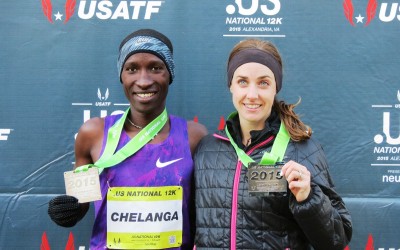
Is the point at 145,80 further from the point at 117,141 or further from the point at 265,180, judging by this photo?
the point at 265,180

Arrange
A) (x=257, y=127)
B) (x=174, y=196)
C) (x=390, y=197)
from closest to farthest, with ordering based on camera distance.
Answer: (x=257, y=127) → (x=174, y=196) → (x=390, y=197)

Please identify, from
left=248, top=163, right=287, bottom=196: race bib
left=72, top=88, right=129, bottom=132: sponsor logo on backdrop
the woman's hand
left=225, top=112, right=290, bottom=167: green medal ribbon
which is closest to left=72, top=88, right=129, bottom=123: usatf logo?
left=72, top=88, right=129, bottom=132: sponsor logo on backdrop

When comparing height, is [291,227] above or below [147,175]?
below

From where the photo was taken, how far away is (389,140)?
253 centimetres

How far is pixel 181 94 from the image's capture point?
2.59 m

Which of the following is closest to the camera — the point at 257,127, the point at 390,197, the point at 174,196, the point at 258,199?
the point at 258,199

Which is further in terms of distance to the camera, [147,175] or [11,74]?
[11,74]

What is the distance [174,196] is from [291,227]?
1.59ft

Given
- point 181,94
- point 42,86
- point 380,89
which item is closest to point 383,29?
point 380,89

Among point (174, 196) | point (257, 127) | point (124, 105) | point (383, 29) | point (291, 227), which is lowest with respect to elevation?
point (291, 227)

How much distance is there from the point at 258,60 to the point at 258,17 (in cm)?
78

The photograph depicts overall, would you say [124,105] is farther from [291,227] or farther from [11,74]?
[291,227]

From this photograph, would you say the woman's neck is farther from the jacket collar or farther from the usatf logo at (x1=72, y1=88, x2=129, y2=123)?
the usatf logo at (x1=72, y1=88, x2=129, y2=123)

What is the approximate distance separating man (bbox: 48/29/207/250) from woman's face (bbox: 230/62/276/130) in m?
0.37
